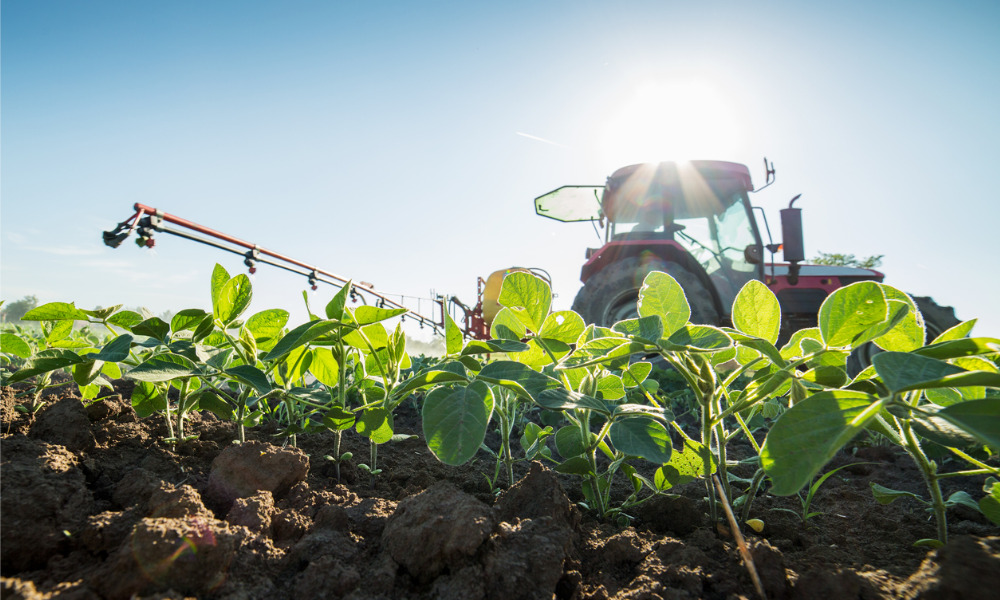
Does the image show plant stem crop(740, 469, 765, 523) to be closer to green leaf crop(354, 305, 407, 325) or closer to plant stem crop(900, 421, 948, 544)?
plant stem crop(900, 421, 948, 544)

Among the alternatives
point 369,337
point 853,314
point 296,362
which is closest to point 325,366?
point 296,362

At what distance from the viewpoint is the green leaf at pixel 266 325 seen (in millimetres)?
1074

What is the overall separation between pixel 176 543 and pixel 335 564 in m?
0.21

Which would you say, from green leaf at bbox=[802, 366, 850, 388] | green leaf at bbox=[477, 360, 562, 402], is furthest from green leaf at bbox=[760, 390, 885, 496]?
green leaf at bbox=[477, 360, 562, 402]

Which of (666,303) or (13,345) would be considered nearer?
(666,303)

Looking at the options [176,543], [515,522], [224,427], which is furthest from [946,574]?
[224,427]

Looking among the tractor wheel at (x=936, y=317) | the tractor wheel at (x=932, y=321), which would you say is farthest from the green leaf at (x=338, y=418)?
the tractor wheel at (x=936, y=317)

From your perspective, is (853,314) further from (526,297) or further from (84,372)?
(84,372)

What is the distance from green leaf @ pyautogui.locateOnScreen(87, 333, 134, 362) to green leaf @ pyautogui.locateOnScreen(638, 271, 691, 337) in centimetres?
91

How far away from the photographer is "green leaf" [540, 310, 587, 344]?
937 millimetres

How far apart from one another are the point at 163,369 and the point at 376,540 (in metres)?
0.47

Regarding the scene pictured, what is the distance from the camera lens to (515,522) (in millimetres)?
810

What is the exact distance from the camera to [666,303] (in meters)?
0.87

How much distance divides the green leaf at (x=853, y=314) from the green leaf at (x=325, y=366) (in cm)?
101
